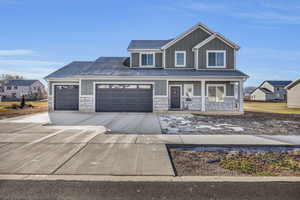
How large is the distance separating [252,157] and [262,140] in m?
2.09

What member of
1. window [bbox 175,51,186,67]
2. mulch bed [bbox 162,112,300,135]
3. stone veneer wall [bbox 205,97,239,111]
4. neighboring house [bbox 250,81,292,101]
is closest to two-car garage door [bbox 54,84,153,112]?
window [bbox 175,51,186,67]

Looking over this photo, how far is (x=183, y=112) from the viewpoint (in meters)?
14.8

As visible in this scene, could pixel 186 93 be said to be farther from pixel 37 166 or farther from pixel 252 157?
pixel 37 166

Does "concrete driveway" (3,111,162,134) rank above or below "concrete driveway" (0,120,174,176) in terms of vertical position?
above

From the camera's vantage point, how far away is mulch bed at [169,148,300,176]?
12.5 ft

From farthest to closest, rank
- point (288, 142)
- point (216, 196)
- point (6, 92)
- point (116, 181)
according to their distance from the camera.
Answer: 1. point (6, 92)
2. point (288, 142)
3. point (116, 181)
4. point (216, 196)

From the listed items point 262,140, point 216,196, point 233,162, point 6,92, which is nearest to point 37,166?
point 216,196

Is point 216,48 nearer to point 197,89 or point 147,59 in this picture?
point 197,89

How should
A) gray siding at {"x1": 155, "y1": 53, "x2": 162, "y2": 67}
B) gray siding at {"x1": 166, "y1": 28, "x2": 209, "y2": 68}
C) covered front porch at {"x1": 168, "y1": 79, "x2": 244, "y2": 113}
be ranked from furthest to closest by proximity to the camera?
gray siding at {"x1": 155, "y1": 53, "x2": 162, "y2": 67} → gray siding at {"x1": 166, "y1": 28, "x2": 209, "y2": 68} → covered front porch at {"x1": 168, "y1": 79, "x2": 244, "y2": 113}

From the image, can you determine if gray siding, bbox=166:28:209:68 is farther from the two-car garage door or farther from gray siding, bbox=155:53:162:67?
the two-car garage door

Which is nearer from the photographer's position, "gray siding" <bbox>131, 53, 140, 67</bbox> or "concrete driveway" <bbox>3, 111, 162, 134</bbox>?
"concrete driveway" <bbox>3, 111, 162, 134</bbox>

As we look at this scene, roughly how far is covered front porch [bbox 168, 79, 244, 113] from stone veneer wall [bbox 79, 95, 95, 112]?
7.17 m

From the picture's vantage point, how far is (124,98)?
15250 millimetres

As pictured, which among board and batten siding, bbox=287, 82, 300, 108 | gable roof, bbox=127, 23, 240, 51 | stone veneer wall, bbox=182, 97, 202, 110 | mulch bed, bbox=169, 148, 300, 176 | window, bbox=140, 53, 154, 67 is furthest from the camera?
board and batten siding, bbox=287, 82, 300, 108
